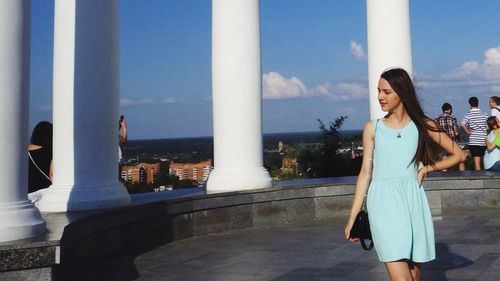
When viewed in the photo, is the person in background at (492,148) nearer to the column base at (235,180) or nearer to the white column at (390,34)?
the white column at (390,34)

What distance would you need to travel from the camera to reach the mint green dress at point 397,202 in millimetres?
30516

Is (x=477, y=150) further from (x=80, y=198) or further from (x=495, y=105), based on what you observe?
(x=80, y=198)

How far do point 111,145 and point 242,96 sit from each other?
20501 millimetres

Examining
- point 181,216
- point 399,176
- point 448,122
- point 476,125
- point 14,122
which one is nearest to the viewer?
point 399,176

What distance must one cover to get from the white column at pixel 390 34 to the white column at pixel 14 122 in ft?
184

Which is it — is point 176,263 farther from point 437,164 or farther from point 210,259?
point 437,164

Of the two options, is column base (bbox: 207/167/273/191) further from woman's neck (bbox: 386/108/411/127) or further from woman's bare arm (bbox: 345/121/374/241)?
woman's neck (bbox: 386/108/411/127)

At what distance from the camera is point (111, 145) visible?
68875 millimetres

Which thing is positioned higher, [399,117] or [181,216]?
[399,117]

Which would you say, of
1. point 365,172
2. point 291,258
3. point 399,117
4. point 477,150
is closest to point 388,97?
point 399,117

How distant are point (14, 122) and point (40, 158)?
28.4 meters

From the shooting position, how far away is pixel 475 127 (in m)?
115

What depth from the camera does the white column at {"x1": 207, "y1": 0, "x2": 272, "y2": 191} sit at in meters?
82.8

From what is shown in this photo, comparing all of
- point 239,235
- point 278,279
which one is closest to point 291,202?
point 239,235
